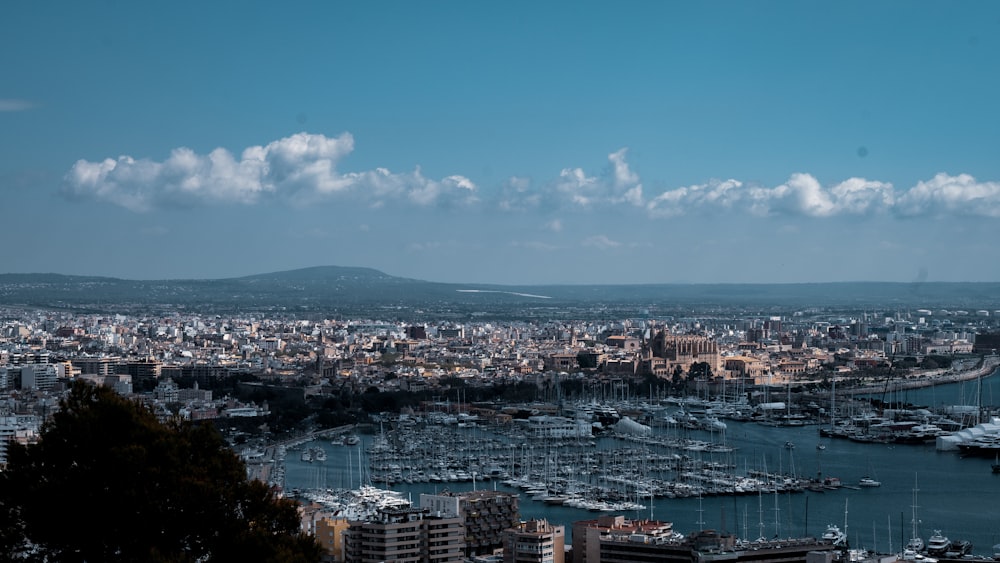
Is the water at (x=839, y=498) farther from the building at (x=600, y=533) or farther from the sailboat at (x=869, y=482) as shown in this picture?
the building at (x=600, y=533)

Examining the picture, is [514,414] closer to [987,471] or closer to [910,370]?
[987,471]

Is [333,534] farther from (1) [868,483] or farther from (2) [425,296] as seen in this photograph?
(2) [425,296]

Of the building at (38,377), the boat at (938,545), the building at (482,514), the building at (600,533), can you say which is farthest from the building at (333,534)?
the building at (38,377)

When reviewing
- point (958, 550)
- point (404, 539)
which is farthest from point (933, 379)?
point (404, 539)

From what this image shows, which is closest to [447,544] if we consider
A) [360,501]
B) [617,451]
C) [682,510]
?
[360,501]

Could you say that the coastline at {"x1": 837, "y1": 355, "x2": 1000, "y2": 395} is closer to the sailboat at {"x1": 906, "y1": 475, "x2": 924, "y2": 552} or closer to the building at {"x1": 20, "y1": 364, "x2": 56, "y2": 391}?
the building at {"x1": 20, "y1": 364, "x2": 56, "y2": 391}

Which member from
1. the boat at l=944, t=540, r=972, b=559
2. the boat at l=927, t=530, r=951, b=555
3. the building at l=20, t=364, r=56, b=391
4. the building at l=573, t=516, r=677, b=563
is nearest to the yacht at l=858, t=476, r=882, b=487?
the boat at l=944, t=540, r=972, b=559
